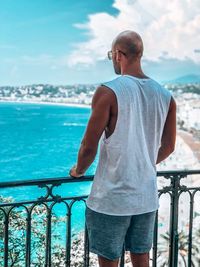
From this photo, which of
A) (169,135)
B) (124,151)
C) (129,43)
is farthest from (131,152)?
(129,43)

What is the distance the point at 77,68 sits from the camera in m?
59.3

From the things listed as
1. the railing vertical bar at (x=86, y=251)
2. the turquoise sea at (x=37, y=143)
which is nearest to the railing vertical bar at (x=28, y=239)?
the railing vertical bar at (x=86, y=251)

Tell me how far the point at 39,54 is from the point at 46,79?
15.7ft

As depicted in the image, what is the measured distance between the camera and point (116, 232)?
4.24 feet

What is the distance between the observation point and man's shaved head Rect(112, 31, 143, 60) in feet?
4.18

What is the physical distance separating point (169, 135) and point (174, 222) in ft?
2.44

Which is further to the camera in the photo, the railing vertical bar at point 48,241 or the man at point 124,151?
the railing vertical bar at point 48,241

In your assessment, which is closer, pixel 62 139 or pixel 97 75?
pixel 62 139

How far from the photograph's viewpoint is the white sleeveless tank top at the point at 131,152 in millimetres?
1222

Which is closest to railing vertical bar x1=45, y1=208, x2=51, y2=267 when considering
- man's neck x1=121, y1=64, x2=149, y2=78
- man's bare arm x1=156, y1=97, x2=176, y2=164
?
man's bare arm x1=156, y1=97, x2=176, y2=164

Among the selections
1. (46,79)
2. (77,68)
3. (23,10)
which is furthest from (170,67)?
(23,10)

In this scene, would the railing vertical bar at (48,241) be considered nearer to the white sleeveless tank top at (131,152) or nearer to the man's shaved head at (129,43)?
the white sleeveless tank top at (131,152)

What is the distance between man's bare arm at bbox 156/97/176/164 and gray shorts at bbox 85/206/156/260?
0.83 ft

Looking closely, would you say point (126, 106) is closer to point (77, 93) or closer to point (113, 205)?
point (113, 205)
